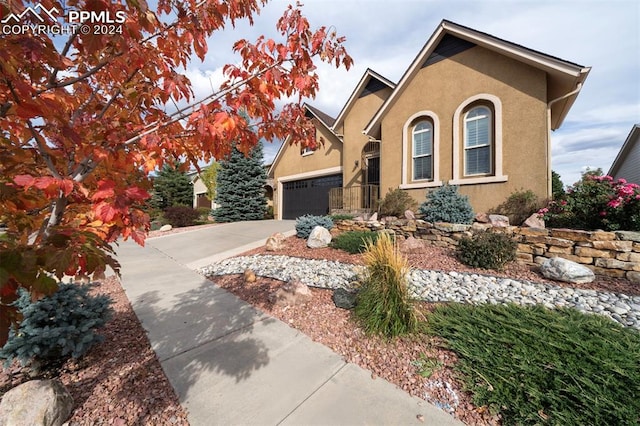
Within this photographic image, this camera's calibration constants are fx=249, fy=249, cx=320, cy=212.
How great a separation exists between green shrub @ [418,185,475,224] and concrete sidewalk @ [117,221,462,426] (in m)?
5.32

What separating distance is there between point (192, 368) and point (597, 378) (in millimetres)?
3401

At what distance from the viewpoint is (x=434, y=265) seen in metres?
5.23

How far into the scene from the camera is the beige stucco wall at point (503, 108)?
7.00 meters

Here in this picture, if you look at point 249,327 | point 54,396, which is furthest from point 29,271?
point 249,327

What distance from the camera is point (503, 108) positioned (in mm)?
7512

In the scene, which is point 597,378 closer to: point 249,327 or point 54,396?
point 249,327

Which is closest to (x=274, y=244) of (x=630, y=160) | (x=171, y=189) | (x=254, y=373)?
(x=254, y=373)

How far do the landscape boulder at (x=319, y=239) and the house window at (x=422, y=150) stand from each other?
447 cm

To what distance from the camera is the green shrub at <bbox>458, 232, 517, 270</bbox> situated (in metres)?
4.80

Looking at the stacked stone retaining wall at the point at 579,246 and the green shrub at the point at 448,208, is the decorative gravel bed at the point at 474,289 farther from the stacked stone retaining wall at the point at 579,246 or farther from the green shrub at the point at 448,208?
the green shrub at the point at 448,208

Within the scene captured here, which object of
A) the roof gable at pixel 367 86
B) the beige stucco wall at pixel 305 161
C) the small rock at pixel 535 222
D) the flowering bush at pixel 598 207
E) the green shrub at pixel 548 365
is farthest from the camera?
the beige stucco wall at pixel 305 161

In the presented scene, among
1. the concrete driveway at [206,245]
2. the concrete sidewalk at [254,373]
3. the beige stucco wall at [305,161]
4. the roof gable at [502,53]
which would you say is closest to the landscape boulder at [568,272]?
the concrete sidewalk at [254,373]

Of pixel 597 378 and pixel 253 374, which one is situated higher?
pixel 597 378

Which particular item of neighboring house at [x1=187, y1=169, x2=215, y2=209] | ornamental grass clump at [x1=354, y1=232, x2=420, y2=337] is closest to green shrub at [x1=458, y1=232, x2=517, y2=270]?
ornamental grass clump at [x1=354, y1=232, x2=420, y2=337]
